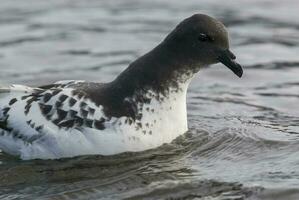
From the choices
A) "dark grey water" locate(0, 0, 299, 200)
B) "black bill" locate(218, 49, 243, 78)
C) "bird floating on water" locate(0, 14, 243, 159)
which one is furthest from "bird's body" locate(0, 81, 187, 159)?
"black bill" locate(218, 49, 243, 78)

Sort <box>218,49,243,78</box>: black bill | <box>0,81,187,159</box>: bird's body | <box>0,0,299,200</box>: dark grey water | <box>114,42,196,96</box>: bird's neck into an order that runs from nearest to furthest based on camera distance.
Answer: <box>0,0,299,200</box>: dark grey water
<box>0,81,187,159</box>: bird's body
<box>114,42,196,96</box>: bird's neck
<box>218,49,243,78</box>: black bill

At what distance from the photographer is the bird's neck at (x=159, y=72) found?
989 cm

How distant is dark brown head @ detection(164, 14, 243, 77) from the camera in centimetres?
992

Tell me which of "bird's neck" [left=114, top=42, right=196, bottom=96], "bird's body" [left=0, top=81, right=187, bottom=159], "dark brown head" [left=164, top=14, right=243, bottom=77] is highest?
"dark brown head" [left=164, top=14, right=243, bottom=77]

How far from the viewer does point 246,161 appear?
9.96 m

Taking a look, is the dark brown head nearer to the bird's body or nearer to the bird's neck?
the bird's neck

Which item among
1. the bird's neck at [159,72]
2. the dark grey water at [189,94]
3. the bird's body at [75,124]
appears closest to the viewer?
the dark grey water at [189,94]

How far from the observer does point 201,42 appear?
10000mm

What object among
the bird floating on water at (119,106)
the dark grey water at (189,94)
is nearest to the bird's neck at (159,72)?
the bird floating on water at (119,106)

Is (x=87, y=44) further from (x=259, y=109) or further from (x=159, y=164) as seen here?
Result: (x=159, y=164)

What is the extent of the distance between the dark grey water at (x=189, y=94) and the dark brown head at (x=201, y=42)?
940mm

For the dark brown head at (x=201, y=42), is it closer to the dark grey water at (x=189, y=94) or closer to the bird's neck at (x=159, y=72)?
the bird's neck at (x=159, y=72)

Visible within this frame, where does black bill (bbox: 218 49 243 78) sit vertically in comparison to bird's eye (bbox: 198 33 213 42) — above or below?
below

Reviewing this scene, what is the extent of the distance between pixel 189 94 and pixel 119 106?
10.8 ft
